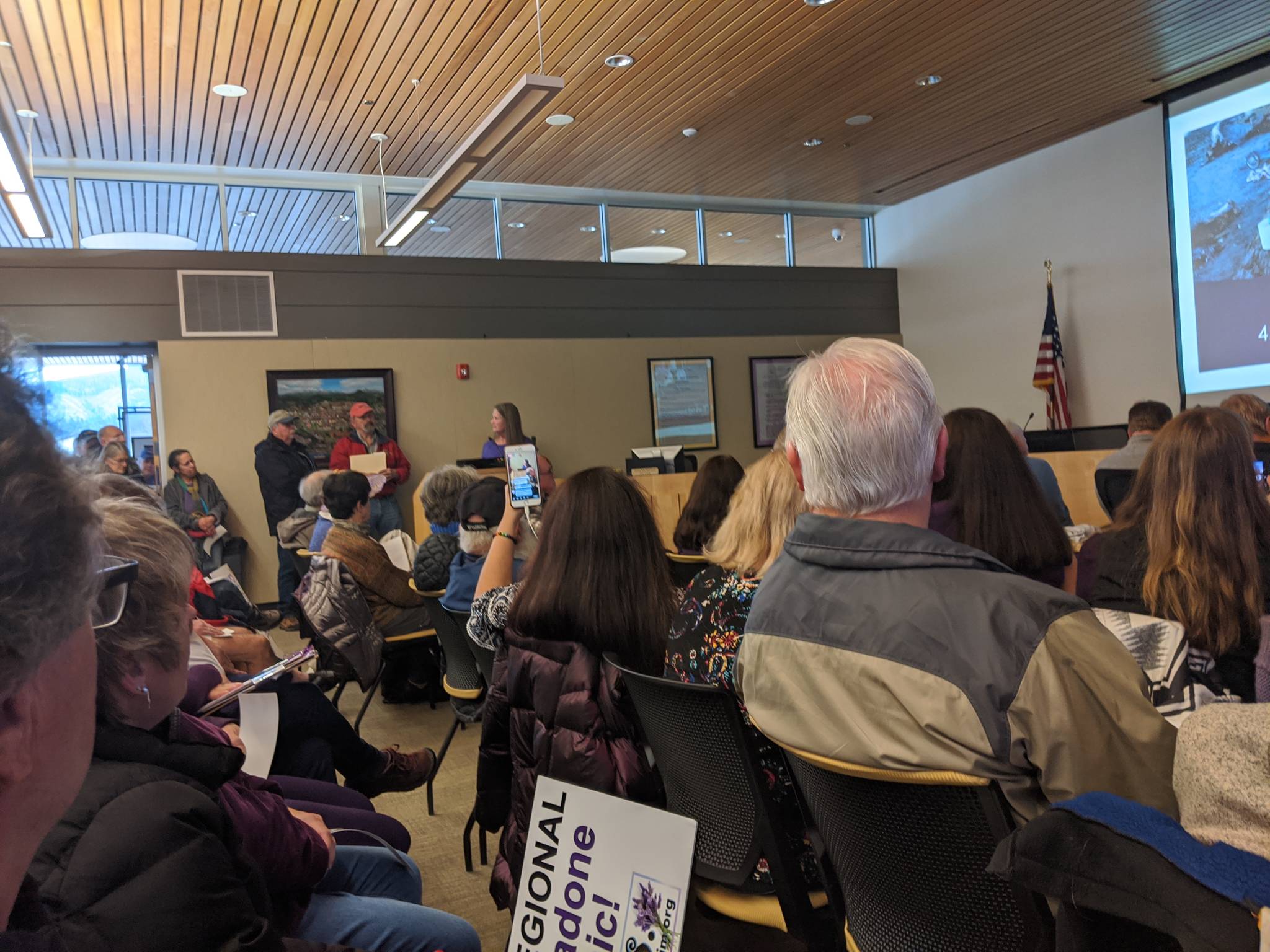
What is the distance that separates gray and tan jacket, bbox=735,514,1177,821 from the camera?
1036 millimetres

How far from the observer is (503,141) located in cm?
543

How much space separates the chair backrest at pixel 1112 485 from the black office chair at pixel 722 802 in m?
2.92

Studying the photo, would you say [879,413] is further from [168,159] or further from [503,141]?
[168,159]

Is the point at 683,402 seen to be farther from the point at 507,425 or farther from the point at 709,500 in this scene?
the point at 709,500

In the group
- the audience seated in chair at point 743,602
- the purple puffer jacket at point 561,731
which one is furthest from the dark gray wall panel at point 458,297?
the purple puffer jacket at point 561,731

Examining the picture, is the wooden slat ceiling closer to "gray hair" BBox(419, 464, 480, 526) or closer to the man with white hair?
"gray hair" BBox(419, 464, 480, 526)

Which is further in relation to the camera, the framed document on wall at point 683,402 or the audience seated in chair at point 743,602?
the framed document on wall at point 683,402

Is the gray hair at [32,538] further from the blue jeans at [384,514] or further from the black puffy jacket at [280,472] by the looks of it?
the black puffy jacket at [280,472]

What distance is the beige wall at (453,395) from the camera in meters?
7.73

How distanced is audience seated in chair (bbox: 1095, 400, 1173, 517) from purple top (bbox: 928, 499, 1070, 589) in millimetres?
1617

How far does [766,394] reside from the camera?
10055mm

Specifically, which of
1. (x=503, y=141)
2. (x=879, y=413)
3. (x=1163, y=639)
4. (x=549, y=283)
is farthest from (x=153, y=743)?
(x=549, y=283)

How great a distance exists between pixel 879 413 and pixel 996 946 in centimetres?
74

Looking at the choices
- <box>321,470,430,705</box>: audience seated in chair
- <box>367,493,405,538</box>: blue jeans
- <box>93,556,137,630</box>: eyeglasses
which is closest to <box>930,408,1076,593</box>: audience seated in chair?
<box>93,556,137,630</box>: eyeglasses
